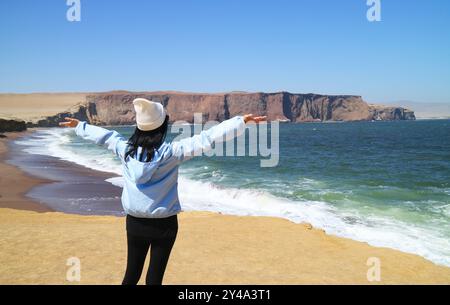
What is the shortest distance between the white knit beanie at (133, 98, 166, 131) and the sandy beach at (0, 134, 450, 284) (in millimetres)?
3121

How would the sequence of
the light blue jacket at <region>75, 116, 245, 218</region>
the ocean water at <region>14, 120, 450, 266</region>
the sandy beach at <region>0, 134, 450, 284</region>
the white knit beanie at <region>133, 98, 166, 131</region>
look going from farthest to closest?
the ocean water at <region>14, 120, 450, 266</region>
the sandy beach at <region>0, 134, 450, 284</region>
the white knit beanie at <region>133, 98, 166, 131</region>
the light blue jacket at <region>75, 116, 245, 218</region>

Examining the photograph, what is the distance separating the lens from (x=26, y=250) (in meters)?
6.46

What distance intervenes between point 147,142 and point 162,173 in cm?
25

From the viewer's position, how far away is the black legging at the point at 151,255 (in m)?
2.99

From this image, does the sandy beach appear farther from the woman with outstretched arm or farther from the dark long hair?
the dark long hair

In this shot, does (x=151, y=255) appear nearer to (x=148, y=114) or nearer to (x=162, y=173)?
(x=162, y=173)

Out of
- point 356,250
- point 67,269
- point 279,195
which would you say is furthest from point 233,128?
point 279,195

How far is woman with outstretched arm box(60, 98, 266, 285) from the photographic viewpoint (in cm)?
282

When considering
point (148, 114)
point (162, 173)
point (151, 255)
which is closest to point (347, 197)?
point (151, 255)

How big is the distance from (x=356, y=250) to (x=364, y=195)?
9425mm

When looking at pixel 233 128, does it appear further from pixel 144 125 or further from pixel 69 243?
pixel 69 243

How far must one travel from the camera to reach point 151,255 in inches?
119

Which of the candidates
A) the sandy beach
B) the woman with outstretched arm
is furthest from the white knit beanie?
the sandy beach

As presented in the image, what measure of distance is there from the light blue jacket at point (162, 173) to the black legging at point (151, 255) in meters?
0.21
